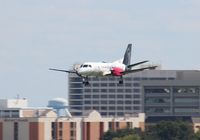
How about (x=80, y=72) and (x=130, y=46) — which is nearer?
(x=80, y=72)

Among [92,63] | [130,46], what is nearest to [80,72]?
[92,63]

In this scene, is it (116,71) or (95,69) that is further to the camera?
(116,71)

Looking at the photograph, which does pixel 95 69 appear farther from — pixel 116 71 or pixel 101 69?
pixel 116 71

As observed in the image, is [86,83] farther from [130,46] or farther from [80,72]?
[130,46]

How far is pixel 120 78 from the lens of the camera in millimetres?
155500

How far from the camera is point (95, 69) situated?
15738 cm

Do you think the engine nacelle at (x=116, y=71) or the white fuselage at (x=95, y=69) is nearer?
the white fuselage at (x=95, y=69)

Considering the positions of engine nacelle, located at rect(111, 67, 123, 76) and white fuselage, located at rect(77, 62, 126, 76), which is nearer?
white fuselage, located at rect(77, 62, 126, 76)

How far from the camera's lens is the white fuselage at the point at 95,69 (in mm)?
156250

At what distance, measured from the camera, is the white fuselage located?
15625cm

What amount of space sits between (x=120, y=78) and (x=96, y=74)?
328 centimetres

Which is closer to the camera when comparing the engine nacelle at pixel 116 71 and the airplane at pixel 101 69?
the airplane at pixel 101 69

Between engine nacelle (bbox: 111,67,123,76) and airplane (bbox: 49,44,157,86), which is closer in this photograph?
airplane (bbox: 49,44,157,86)

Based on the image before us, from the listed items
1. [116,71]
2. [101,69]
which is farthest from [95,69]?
[116,71]
